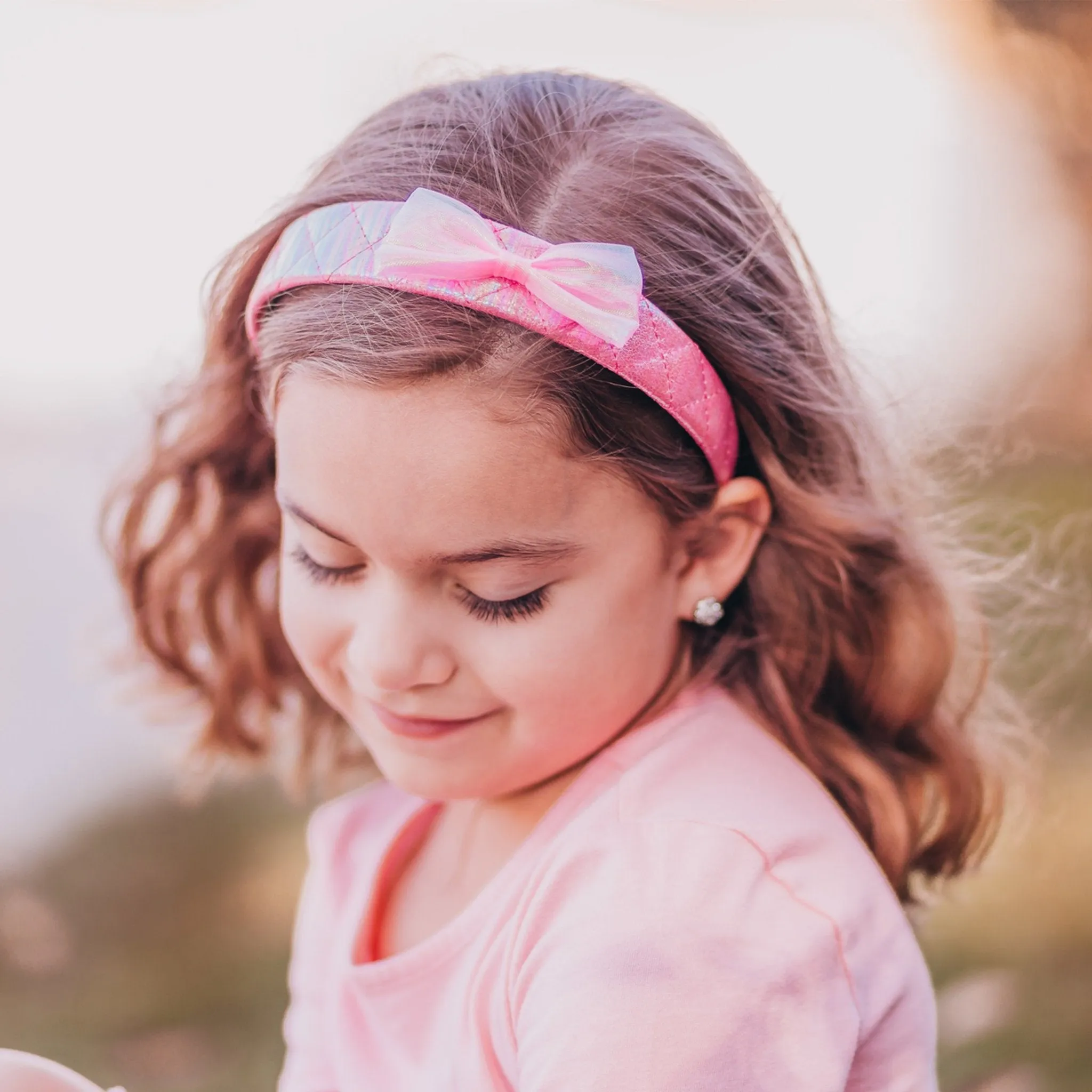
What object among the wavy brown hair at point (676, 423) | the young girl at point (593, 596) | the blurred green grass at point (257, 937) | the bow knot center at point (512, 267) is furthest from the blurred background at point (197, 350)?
the bow knot center at point (512, 267)

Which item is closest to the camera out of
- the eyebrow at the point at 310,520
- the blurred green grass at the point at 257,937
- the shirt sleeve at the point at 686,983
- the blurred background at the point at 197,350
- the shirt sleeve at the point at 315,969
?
the shirt sleeve at the point at 686,983

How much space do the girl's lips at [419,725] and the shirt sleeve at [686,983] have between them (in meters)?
0.14

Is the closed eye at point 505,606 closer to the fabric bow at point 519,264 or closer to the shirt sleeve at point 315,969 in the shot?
the fabric bow at point 519,264

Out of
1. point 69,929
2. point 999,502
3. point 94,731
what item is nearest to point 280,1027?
point 69,929

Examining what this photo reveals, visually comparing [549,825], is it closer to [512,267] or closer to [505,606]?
[505,606]

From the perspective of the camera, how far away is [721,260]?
0.92 metres

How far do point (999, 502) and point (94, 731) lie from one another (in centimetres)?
143

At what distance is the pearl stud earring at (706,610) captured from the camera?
3.22 ft

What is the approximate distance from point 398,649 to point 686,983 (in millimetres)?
290

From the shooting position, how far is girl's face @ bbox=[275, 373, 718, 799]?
0.83 m

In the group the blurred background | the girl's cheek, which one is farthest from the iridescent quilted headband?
the blurred background

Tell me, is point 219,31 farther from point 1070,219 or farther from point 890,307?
point 1070,219

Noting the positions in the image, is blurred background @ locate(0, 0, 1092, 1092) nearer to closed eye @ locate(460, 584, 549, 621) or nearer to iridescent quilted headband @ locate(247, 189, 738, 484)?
iridescent quilted headband @ locate(247, 189, 738, 484)

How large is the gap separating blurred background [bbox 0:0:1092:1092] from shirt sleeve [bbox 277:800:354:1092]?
1.66 feet
